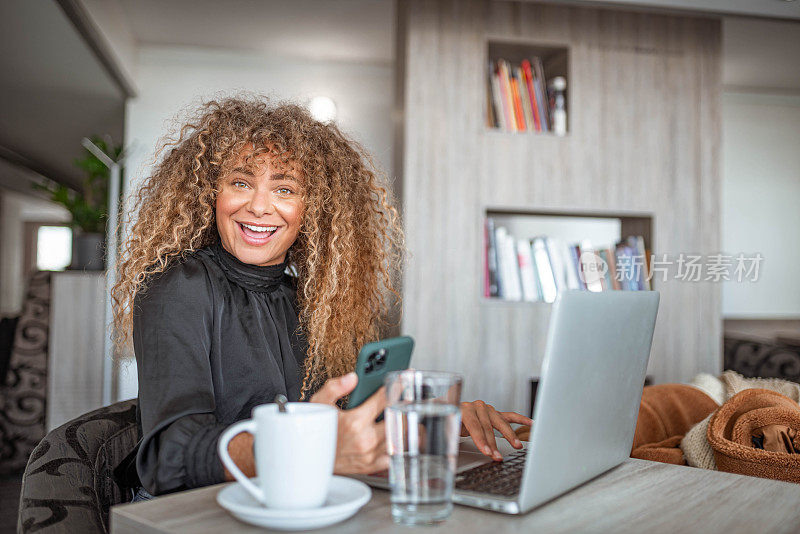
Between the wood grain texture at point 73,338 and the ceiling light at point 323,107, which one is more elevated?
the ceiling light at point 323,107

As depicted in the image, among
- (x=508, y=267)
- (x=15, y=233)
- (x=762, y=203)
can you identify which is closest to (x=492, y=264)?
(x=508, y=267)

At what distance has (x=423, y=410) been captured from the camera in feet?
2.14

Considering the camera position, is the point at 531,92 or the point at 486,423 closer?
the point at 486,423

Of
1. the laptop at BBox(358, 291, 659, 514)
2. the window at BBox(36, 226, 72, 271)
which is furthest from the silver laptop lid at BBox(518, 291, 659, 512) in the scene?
the window at BBox(36, 226, 72, 271)

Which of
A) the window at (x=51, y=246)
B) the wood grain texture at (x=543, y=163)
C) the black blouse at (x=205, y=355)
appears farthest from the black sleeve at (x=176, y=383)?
the window at (x=51, y=246)

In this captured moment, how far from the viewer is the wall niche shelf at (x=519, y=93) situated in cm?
301

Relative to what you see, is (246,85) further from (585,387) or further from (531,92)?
(585,387)

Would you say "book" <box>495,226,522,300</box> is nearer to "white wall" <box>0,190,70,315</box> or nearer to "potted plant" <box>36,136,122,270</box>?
"potted plant" <box>36,136,122,270</box>

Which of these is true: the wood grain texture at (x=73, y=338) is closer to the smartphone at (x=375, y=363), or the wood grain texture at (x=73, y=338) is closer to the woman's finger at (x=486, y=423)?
the woman's finger at (x=486, y=423)

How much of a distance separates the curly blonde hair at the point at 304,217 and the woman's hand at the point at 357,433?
0.52 metres

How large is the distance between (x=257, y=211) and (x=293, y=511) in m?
0.69

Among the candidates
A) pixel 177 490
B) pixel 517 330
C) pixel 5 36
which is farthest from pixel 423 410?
pixel 5 36

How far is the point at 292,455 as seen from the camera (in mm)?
637

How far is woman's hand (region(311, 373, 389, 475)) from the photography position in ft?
2.45
